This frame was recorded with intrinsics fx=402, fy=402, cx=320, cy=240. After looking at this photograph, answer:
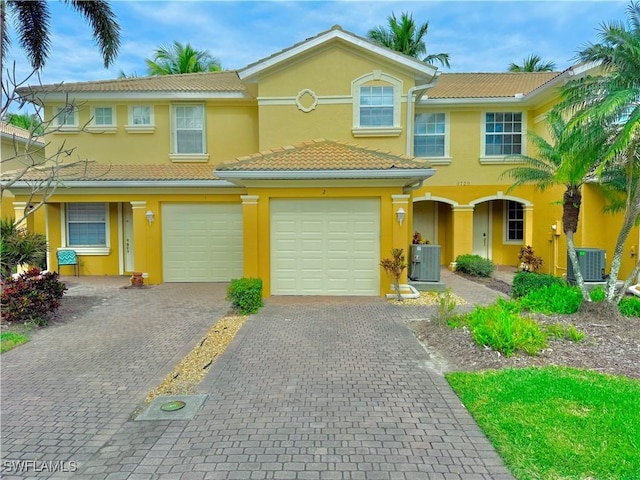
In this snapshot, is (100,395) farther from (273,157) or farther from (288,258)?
(273,157)

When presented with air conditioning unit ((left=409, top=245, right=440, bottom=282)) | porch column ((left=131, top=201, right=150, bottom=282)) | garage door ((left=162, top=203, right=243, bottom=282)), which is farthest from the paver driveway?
garage door ((left=162, top=203, right=243, bottom=282))

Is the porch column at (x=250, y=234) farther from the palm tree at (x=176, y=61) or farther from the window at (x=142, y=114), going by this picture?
the palm tree at (x=176, y=61)

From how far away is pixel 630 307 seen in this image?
805 centimetres

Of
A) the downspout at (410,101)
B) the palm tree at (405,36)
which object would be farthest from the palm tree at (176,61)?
the downspout at (410,101)

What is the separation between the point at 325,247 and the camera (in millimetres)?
10859

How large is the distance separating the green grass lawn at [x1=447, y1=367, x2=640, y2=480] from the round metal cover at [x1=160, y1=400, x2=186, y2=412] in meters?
3.28

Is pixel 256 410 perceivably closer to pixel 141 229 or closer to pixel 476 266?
pixel 141 229

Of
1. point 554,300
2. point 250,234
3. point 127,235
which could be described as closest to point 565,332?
point 554,300

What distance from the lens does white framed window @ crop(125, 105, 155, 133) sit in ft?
48.5

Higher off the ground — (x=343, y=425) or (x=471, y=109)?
(x=471, y=109)

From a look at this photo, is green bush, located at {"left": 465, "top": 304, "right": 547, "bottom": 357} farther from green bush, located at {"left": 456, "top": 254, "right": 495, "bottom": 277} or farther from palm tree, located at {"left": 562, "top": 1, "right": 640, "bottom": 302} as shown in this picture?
green bush, located at {"left": 456, "top": 254, "right": 495, "bottom": 277}

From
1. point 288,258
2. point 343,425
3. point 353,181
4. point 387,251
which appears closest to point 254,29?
point 353,181

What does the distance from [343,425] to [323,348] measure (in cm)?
253

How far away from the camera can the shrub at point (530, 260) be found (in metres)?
14.9
